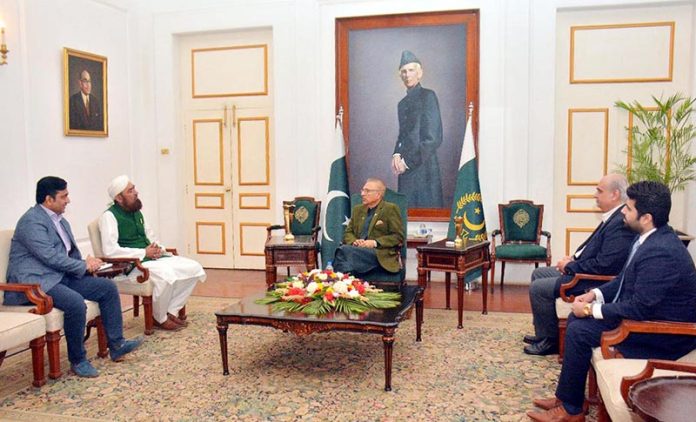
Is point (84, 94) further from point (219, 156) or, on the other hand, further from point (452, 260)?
point (452, 260)

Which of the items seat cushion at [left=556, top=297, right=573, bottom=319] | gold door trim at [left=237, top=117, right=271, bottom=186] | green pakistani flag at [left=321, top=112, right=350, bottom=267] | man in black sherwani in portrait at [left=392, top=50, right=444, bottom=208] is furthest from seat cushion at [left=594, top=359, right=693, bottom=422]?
gold door trim at [left=237, top=117, right=271, bottom=186]

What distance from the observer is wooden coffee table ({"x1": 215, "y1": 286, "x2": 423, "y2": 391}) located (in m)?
3.82

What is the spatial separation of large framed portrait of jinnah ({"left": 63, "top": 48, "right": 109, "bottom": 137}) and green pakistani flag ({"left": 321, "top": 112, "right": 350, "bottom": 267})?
2.74 m

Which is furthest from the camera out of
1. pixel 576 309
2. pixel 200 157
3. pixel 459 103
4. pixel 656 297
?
pixel 200 157

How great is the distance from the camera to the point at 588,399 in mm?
3527

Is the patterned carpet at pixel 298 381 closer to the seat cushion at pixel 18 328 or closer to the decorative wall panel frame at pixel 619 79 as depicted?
→ the seat cushion at pixel 18 328

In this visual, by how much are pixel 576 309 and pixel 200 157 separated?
19.3 ft

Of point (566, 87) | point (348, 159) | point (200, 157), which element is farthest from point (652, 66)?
point (200, 157)

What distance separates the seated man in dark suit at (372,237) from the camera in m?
5.49

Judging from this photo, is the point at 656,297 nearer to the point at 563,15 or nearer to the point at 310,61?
the point at 563,15

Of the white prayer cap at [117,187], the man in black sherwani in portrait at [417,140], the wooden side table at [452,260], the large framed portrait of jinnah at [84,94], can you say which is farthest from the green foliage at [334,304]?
the large framed portrait of jinnah at [84,94]

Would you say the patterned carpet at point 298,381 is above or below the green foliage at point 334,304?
below

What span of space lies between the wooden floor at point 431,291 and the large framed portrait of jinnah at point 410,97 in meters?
1.06

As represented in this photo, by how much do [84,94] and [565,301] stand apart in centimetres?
560
